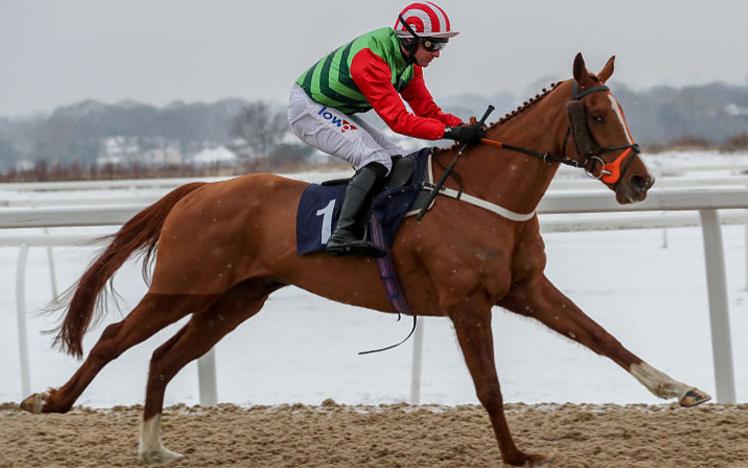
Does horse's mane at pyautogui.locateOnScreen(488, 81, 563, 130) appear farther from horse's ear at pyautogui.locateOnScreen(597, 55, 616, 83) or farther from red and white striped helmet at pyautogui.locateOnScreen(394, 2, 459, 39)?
red and white striped helmet at pyautogui.locateOnScreen(394, 2, 459, 39)

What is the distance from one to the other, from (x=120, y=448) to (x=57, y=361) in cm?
225

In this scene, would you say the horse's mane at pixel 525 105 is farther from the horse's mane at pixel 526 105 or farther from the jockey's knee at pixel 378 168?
the jockey's knee at pixel 378 168

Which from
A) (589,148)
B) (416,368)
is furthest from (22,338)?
(589,148)

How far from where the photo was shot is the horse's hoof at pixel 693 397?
3.47 metres

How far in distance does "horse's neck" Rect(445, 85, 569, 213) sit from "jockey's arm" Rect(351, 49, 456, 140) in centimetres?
21

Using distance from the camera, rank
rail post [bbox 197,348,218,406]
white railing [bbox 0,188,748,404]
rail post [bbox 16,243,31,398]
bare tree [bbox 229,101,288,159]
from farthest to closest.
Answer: bare tree [bbox 229,101,288,159], rail post [bbox 16,243,31,398], rail post [bbox 197,348,218,406], white railing [bbox 0,188,748,404]

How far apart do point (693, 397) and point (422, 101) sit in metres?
1.65

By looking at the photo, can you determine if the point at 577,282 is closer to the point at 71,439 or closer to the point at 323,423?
the point at 323,423

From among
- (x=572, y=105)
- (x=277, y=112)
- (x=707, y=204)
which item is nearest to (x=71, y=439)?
(x=572, y=105)

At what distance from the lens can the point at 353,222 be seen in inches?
146

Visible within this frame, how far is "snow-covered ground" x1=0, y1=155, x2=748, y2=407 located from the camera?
5309 millimetres

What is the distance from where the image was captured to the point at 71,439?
4.22m

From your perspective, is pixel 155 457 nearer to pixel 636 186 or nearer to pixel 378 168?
pixel 378 168

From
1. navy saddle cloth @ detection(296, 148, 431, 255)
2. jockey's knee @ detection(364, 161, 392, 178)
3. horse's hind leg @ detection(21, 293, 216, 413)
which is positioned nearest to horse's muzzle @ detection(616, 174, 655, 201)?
navy saddle cloth @ detection(296, 148, 431, 255)
